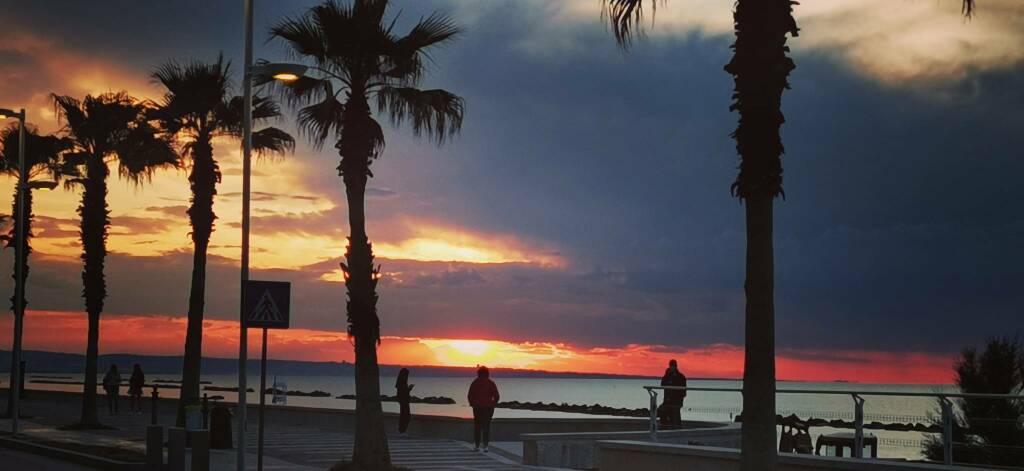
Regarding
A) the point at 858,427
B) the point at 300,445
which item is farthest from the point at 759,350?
the point at 300,445

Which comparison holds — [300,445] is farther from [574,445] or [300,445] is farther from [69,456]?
[574,445]

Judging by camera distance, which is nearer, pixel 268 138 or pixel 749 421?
pixel 749 421

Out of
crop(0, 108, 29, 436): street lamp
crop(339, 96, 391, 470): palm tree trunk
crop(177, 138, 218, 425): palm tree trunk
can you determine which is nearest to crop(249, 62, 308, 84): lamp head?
crop(339, 96, 391, 470): palm tree trunk

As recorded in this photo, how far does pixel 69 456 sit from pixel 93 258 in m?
14.6

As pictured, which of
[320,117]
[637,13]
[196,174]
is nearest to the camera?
[637,13]

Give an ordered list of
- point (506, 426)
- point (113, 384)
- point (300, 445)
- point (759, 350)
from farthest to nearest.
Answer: point (113, 384)
point (506, 426)
point (300, 445)
point (759, 350)

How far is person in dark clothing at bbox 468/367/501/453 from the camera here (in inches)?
1132

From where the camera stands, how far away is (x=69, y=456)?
27594mm

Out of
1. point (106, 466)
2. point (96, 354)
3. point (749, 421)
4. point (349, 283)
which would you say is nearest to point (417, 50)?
point (349, 283)

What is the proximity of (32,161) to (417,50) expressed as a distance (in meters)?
29.7

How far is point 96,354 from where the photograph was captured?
133 ft

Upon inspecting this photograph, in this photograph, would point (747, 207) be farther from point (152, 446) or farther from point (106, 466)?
point (106, 466)

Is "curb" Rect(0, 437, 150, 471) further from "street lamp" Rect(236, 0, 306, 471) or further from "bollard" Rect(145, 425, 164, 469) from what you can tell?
"street lamp" Rect(236, 0, 306, 471)

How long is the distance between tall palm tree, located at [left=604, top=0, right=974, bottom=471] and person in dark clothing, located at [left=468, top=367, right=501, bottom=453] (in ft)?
50.1
